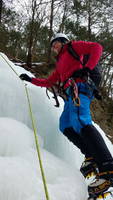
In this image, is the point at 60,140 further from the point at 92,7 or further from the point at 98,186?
the point at 92,7

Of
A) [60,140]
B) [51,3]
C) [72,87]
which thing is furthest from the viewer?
[51,3]

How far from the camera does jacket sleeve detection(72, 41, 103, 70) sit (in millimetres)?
2235

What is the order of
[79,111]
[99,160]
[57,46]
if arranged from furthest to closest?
1. [57,46]
2. [79,111]
3. [99,160]

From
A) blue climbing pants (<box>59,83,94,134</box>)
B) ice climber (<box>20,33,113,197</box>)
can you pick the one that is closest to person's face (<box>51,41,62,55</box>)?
ice climber (<box>20,33,113,197</box>)

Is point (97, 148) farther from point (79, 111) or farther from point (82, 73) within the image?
point (82, 73)

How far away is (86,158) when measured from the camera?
2221 mm

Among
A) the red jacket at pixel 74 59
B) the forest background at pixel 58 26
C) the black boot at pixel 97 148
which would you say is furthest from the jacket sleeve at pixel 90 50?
the forest background at pixel 58 26

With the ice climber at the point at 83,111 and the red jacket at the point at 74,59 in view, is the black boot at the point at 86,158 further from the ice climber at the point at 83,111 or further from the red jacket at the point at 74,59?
the red jacket at the point at 74,59

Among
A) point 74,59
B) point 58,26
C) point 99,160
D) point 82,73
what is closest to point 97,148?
point 99,160

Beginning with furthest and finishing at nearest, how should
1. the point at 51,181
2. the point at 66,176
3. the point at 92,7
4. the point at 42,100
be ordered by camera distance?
1. the point at 92,7
2. the point at 42,100
3. the point at 66,176
4. the point at 51,181

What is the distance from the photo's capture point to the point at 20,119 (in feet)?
8.84

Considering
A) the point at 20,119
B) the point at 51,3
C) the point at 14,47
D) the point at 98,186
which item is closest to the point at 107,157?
the point at 98,186

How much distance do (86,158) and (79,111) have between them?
0.42 metres

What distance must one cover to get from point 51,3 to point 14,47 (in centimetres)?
277
